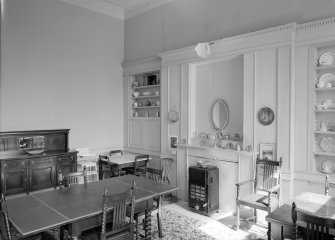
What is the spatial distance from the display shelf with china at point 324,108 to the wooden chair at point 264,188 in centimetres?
62

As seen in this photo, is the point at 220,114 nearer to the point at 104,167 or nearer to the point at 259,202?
the point at 259,202

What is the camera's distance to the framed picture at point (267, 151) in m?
4.31

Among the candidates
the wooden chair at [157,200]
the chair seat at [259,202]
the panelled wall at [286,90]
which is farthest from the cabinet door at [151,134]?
the chair seat at [259,202]

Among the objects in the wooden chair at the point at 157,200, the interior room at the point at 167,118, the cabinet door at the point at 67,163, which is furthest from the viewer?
the cabinet door at the point at 67,163

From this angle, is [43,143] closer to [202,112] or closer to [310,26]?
[202,112]

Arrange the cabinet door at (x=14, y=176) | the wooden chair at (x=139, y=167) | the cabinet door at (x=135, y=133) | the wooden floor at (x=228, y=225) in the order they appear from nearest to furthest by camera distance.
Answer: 1. the wooden floor at (x=228, y=225)
2. the cabinet door at (x=14, y=176)
3. the wooden chair at (x=139, y=167)
4. the cabinet door at (x=135, y=133)

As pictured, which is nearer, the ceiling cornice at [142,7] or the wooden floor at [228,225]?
the wooden floor at [228,225]

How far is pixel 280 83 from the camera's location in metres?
4.21

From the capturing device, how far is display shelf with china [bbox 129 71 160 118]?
650 cm

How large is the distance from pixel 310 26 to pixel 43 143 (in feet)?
17.4

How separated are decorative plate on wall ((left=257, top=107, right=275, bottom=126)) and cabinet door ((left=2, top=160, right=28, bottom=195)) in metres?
4.33

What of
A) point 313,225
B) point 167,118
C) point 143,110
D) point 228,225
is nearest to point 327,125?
point 228,225

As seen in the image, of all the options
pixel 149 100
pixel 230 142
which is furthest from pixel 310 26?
pixel 149 100

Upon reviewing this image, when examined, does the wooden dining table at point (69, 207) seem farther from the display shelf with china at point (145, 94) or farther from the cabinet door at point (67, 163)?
the display shelf with china at point (145, 94)
